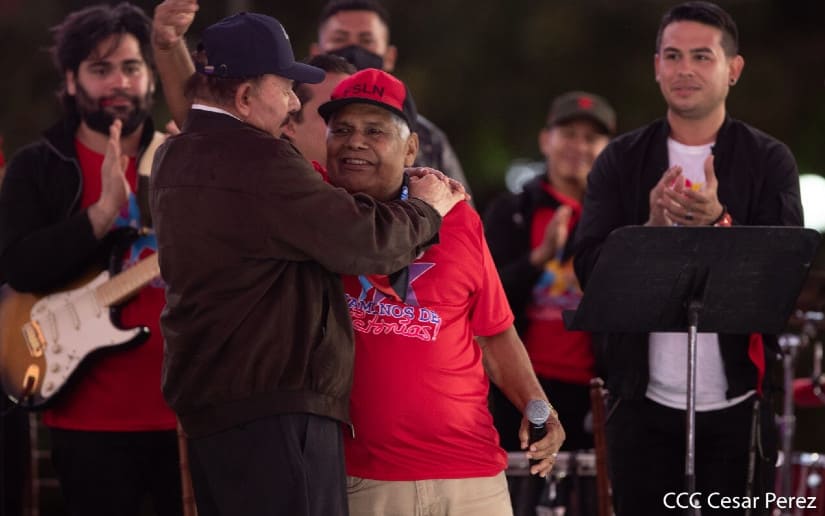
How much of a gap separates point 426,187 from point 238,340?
73cm

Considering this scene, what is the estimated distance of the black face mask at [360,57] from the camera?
5816mm

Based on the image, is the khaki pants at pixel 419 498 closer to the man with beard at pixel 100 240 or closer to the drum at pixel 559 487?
the man with beard at pixel 100 240

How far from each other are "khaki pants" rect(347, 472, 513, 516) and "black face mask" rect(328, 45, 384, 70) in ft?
7.41

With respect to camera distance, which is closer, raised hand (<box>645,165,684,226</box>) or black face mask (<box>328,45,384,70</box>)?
raised hand (<box>645,165,684,226</box>)

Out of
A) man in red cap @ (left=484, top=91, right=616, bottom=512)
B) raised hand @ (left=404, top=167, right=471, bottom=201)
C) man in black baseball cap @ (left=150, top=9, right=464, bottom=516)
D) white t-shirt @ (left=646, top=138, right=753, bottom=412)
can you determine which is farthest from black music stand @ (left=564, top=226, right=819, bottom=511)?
man in red cap @ (left=484, top=91, right=616, bottom=512)

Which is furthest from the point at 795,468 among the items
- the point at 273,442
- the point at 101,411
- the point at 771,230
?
the point at 273,442

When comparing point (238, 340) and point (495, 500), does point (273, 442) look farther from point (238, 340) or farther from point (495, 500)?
point (495, 500)

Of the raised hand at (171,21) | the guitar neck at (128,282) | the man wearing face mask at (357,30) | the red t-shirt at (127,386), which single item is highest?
the man wearing face mask at (357,30)

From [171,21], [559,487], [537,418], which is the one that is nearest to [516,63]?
[559,487]

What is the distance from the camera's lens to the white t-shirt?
16.2 feet

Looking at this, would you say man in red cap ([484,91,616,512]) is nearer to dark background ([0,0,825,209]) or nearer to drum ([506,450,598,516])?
drum ([506,450,598,516])

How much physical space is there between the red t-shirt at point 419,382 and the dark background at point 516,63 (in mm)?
11047

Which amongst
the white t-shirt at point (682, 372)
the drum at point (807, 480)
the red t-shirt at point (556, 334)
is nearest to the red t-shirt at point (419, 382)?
the white t-shirt at point (682, 372)

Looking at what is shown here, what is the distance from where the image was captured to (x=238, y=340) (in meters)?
3.71
